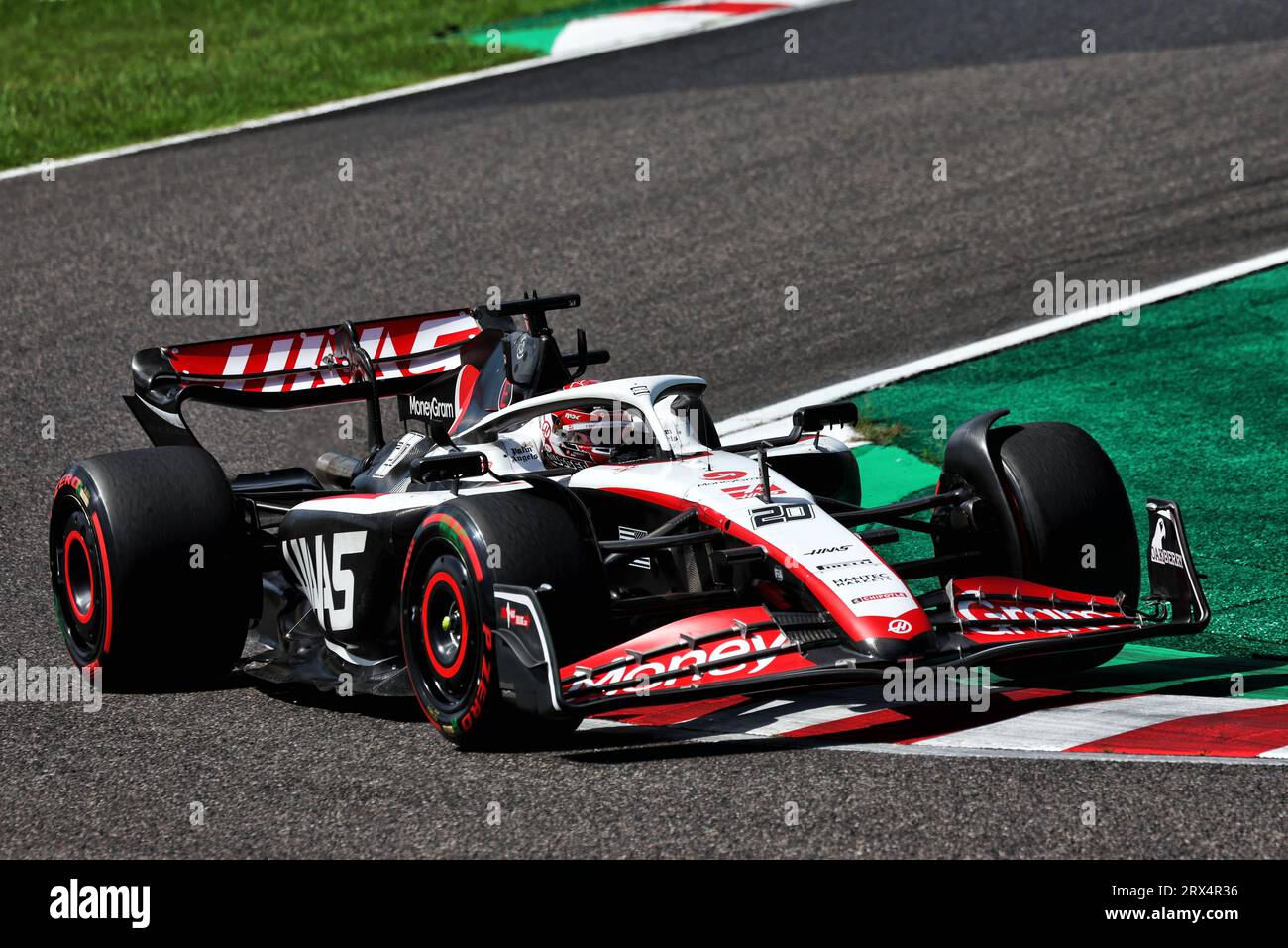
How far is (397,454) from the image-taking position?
749 cm

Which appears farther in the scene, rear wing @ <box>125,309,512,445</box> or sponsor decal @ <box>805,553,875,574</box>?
Result: rear wing @ <box>125,309,512,445</box>

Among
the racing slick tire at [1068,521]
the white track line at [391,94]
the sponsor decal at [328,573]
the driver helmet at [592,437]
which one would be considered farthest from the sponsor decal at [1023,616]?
the white track line at [391,94]

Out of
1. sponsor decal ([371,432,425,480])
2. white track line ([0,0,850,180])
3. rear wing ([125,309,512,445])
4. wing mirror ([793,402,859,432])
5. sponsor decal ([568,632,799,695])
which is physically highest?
white track line ([0,0,850,180])

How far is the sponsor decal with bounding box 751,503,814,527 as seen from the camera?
591 cm

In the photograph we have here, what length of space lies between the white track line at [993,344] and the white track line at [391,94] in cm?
772

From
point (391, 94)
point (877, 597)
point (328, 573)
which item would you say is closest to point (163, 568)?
point (328, 573)

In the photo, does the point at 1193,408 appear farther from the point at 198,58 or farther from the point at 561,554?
the point at 198,58

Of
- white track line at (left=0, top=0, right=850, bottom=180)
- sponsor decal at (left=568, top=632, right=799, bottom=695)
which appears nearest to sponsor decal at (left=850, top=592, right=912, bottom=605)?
sponsor decal at (left=568, top=632, right=799, bottom=695)

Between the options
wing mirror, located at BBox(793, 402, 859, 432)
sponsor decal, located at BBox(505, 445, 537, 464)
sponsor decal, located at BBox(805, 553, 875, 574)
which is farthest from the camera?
sponsor decal, located at BBox(505, 445, 537, 464)

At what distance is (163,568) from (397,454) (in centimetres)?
125

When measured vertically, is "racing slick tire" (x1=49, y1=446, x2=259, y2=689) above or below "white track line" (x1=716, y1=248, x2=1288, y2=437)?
below

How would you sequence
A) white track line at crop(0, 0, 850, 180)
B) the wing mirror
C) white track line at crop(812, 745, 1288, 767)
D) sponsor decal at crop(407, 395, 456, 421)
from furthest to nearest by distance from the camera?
1. white track line at crop(0, 0, 850, 180)
2. sponsor decal at crop(407, 395, 456, 421)
3. the wing mirror
4. white track line at crop(812, 745, 1288, 767)

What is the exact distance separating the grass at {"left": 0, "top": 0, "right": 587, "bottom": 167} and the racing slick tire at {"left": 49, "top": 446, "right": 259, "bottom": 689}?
10236 mm

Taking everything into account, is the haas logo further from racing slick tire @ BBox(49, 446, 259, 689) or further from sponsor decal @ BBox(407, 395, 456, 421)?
racing slick tire @ BBox(49, 446, 259, 689)
